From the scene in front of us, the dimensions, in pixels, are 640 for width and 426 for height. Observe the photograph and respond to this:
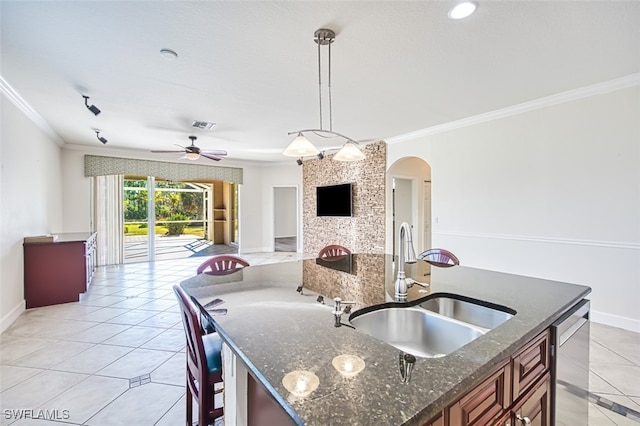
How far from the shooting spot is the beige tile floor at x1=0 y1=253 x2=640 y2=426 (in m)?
1.93

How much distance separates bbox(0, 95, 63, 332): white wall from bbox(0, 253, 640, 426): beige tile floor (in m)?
0.39

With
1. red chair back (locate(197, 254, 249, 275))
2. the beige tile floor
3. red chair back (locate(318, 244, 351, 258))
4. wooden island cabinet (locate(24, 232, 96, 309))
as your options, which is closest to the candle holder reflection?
the beige tile floor

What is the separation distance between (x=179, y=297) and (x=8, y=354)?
271cm

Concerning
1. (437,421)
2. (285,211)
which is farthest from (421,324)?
(285,211)

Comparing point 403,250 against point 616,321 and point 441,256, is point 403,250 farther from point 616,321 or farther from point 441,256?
point 616,321

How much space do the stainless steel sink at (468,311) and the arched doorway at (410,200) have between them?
171 inches

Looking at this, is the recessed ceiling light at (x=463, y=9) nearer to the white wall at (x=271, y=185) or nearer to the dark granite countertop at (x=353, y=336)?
the dark granite countertop at (x=353, y=336)

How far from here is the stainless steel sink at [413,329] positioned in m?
1.35

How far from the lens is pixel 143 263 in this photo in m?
7.04

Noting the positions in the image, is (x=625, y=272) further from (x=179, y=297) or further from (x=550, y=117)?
(x=179, y=297)

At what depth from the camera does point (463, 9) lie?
6.56 ft

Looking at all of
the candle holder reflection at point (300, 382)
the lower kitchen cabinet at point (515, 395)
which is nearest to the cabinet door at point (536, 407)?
the lower kitchen cabinet at point (515, 395)

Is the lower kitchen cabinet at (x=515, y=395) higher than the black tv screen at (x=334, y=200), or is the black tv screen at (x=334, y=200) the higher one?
the black tv screen at (x=334, y=200)

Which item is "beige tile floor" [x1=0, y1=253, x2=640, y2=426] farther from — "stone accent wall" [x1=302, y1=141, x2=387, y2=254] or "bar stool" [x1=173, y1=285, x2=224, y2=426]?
"stone accent wall" [x1=302, y1=141, x2=387, y2=254]
